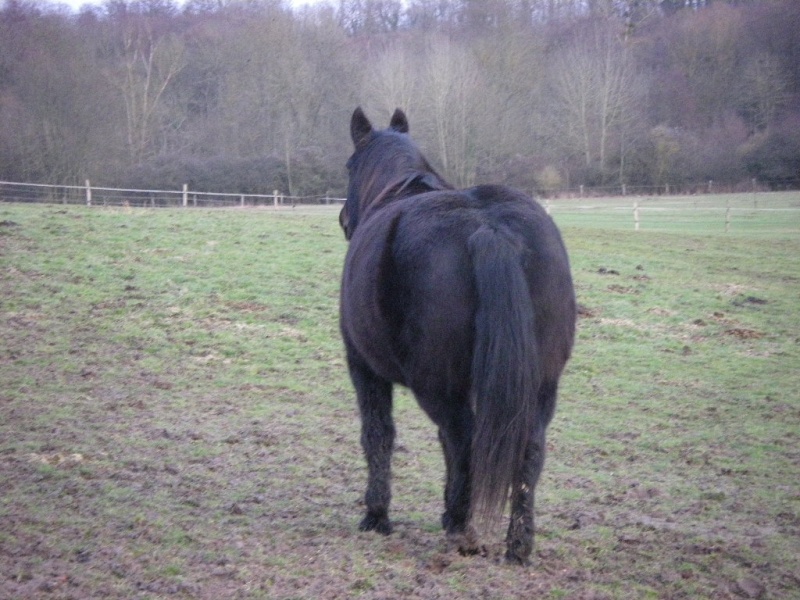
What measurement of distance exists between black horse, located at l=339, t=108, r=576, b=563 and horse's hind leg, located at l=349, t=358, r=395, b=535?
0.92ft

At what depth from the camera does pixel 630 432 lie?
262 inches

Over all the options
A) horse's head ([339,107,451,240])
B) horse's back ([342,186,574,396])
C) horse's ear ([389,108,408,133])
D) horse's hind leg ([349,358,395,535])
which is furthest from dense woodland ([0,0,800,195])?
horse's back ([342,186,574,396])

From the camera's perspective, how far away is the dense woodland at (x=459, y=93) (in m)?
38.4

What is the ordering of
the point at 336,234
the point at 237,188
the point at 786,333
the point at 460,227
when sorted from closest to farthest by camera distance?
1. the point at 460,227
2. the point at 786,333
3. the point at 336,234
4. the point at 237,188

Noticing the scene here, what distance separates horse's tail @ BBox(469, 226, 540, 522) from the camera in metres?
3.26

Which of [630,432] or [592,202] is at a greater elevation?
[592,202]

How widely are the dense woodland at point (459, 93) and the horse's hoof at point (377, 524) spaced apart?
1285 inches

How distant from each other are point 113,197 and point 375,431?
29415 millimetres

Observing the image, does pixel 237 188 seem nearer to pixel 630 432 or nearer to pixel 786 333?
pixel 786 333

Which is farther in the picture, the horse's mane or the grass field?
the horse's mane

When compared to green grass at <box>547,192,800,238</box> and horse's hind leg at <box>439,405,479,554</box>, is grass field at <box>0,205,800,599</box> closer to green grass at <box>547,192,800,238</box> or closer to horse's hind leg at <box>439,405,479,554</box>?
horse's hind leg at <box>439,405,479,554</box>

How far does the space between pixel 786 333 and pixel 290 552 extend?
9.85m

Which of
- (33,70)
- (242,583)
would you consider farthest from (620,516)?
(33,70)

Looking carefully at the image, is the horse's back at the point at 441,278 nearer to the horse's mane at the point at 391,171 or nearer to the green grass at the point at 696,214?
the horse's mane at the point at 391,171
